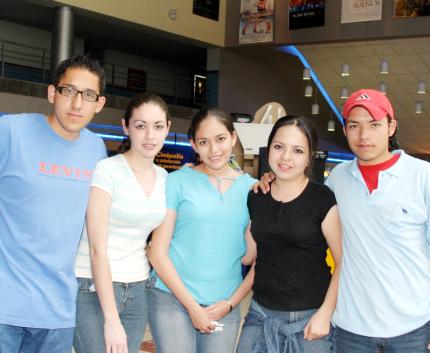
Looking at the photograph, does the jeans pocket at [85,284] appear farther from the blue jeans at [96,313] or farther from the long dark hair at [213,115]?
the long dark hair at [213,115]

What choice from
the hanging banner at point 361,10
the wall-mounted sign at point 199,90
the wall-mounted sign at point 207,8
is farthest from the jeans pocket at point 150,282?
the wall-mounted sign at point 199,90

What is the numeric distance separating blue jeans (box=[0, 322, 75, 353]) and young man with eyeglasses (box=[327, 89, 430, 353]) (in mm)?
1065

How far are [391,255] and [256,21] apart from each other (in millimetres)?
14073

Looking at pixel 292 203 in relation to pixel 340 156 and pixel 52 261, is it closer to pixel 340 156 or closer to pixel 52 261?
pixel 52 261

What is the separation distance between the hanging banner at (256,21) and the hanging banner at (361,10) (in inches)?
80.3

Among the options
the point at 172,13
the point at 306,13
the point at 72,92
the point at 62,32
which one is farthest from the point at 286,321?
the point at 172,13

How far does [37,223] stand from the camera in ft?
6.66

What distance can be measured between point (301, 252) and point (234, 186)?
418 mm

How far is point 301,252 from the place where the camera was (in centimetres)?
225

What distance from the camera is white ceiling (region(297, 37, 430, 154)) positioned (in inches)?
573

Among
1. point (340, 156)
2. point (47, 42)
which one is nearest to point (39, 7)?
point (47, 42)

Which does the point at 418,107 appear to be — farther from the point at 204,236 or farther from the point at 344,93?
the point at 204,236

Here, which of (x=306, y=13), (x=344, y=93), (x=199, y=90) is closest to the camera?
(x=306, y=13)

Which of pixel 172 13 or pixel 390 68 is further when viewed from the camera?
pixel 390 68
